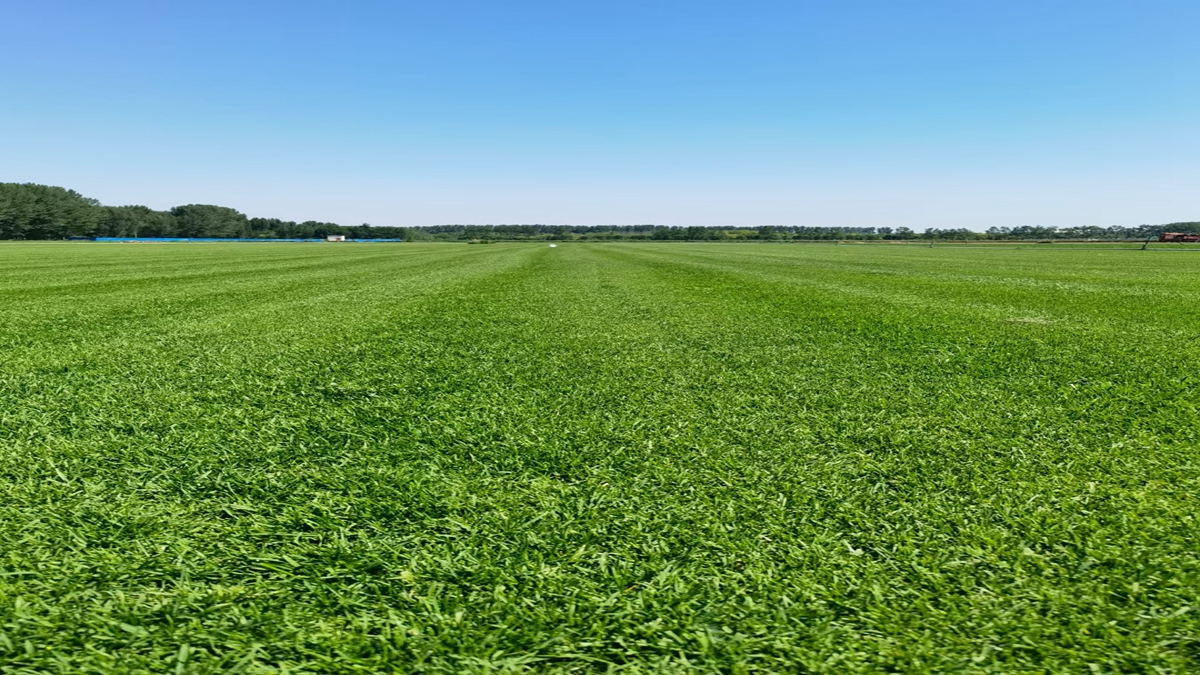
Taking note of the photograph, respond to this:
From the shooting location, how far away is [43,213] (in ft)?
278

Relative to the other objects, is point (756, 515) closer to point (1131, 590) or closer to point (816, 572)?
point (816, 572)

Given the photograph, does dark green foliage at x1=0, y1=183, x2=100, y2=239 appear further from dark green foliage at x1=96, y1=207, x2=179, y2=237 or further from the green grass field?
the green grass field

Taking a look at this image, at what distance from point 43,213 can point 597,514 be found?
A: 11803 centimetres

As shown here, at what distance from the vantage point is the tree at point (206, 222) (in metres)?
121

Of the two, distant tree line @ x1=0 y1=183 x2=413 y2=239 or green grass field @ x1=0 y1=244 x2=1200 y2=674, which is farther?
distant tree line @ x1=0 y1=183 x2=413 y2=239

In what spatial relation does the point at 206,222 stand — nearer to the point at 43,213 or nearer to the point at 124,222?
the point at 124,222

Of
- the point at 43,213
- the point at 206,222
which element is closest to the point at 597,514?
the point at 43,213

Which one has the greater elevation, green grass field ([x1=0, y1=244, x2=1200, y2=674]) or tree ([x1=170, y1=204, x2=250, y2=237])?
tree ([x1=170, y1=204, x2=250, y2=237])

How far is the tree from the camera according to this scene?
397ft

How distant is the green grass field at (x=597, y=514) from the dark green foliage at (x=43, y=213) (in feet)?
361

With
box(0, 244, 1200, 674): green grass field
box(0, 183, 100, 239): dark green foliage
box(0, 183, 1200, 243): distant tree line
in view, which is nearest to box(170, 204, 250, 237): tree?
box(0, 183, 1200, 243): distant tree line

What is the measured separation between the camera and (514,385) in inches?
150

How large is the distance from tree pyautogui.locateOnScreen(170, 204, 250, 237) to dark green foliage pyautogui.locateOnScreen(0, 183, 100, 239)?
24.1 m

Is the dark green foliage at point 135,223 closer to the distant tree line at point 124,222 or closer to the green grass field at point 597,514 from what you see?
the distant tree line at point 124,222
